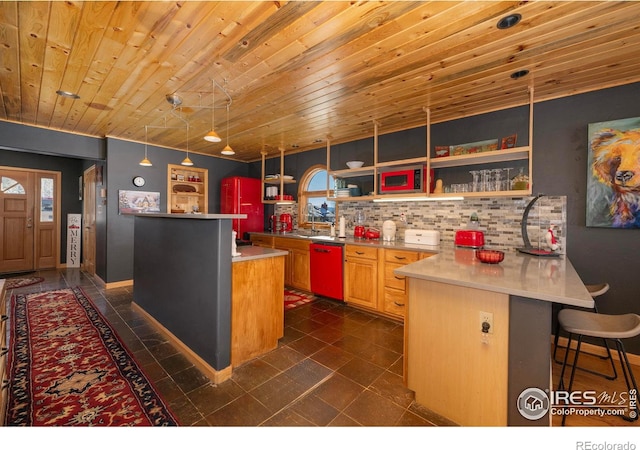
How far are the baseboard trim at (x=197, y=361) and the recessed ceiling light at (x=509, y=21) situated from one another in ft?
9.75

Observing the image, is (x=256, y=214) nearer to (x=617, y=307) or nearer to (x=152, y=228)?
(x=152, y=228)

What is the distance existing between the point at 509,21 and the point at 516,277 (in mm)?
1533

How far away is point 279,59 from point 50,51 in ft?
5.63

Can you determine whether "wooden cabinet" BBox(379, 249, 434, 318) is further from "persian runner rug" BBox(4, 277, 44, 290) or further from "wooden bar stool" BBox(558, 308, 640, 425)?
"persian runner rug" BBox(4, 277, 44, 290)

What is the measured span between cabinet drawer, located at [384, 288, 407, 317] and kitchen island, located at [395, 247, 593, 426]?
4.17 feet

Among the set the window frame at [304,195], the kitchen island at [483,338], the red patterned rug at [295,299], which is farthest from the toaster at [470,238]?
the window frame at [304,195]

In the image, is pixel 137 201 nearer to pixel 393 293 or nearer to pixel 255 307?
pixel 255 307

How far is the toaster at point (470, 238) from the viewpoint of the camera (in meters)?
3.02

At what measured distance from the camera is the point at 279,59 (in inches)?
83.0

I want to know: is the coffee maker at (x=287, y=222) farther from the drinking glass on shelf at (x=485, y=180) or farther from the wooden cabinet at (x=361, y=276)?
the drinking glass on shelf at (x=485, y=180)

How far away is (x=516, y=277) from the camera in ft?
5.29

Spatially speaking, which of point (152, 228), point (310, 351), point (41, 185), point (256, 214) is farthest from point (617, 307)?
point (41, 185)

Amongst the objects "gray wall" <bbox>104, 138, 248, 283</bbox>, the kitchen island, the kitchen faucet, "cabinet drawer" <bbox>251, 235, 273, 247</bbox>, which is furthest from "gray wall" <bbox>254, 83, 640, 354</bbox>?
"gray wall" <bbox>104, 138, 248, 283</bbox>

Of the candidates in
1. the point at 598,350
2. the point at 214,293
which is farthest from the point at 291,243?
the point at 598,350
